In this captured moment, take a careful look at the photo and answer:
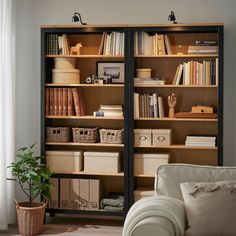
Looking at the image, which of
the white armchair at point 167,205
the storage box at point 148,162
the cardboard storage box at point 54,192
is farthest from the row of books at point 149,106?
the white armchair at point 167,205

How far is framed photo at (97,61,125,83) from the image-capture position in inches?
215

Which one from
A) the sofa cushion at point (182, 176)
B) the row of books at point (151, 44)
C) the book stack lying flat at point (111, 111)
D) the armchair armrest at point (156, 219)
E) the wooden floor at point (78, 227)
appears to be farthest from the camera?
the book stack lying flat at point (111, 111)

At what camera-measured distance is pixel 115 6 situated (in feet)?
18.4

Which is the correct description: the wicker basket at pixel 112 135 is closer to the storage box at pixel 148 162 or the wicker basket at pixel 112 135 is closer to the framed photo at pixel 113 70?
Answer: the storage box at pixel 148 162

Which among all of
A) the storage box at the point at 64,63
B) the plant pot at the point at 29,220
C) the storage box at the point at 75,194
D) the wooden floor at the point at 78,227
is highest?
the storage box at the point at 64,63

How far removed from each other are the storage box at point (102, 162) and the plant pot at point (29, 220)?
0.65 metres

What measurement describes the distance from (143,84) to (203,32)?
2.59 feet

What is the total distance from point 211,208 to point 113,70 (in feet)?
7.88

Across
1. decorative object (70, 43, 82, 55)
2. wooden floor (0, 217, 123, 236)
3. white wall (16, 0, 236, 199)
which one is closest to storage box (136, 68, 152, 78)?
white wall (16, 0, 236, 199)

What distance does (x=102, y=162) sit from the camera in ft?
17.7

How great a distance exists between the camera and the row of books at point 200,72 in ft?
16.9

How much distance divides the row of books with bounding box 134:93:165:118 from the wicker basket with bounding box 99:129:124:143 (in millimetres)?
238

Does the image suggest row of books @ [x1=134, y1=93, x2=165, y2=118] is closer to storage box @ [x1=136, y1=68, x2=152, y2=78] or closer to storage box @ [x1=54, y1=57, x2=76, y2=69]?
storage box @ [x1=136, y1=68, x2=152, y2=78]

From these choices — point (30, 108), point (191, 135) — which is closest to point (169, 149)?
point (191, 135)
